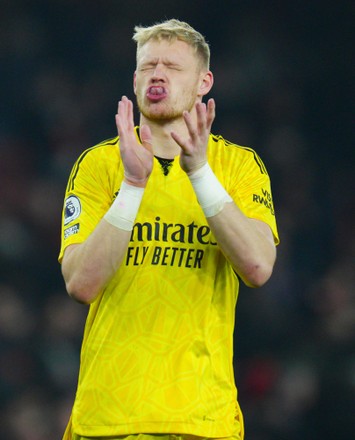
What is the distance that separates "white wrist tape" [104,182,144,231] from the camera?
8.34 ft

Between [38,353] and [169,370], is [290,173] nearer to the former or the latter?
[38,353]

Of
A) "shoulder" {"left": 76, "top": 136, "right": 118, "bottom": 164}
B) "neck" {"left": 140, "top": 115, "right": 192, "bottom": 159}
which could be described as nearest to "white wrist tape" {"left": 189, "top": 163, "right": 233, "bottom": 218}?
"neck" {"left": 140, "top": 115, "right": 192, "bottom": 159}

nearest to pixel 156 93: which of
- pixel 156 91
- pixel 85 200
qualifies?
pixel 156 91

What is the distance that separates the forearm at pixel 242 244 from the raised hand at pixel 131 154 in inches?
9.7

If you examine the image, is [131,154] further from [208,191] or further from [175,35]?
[175,35]

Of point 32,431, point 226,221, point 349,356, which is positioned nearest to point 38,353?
point 32,431

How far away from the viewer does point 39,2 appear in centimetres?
537

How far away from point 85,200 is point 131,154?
1.05 ft

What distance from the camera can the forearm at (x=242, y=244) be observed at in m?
2.54

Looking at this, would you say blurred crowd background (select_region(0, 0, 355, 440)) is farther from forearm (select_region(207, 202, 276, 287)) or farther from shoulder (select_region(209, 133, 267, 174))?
forearm (select_region(207, 202, 276, 287))

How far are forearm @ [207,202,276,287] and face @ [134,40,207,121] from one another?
0.47m

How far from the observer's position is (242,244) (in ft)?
8.37

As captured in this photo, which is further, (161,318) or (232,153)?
(232,153)

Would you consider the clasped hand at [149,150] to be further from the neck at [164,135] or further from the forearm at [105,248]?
the neck at [164,135]
